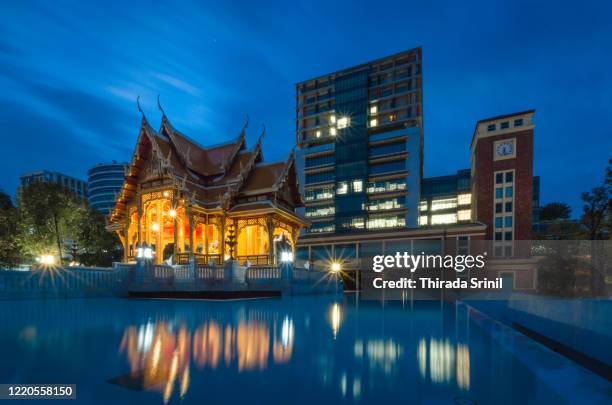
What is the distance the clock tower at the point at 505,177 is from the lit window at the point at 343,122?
84.1 feet

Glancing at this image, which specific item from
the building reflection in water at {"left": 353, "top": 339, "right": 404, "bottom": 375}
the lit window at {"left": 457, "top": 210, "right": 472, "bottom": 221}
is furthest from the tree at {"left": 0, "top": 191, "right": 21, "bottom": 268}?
the lit window at {"left": 457, "top": 210, "right": 472, "bottom": 221}

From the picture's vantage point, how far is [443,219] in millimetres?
63844

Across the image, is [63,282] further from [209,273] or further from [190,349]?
[190,349]

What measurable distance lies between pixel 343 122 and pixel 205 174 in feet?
152

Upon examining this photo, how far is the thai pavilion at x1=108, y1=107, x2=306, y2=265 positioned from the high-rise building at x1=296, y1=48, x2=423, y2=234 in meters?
36.2

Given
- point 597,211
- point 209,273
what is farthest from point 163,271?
point 597,211

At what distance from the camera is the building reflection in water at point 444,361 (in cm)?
320

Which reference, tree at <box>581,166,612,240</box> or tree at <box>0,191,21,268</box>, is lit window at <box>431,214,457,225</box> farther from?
tree at <box>0,191,21,268</box>

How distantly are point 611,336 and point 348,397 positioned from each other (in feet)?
11.4

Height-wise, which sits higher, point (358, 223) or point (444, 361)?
point (358, 223)

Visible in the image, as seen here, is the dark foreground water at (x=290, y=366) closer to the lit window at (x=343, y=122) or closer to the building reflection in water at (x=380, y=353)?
the building reflection in water at (x=380, y=353)

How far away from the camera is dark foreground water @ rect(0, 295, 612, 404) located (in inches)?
105

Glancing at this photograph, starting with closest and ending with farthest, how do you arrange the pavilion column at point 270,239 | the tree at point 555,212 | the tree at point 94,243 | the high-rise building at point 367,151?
the pavilion column at point 270,239, the tree at point 94,243, the high-rise building at point 367,151, the tree at point 555,212

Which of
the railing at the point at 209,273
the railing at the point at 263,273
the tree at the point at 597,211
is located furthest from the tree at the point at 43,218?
the tree at the point at 597,211
